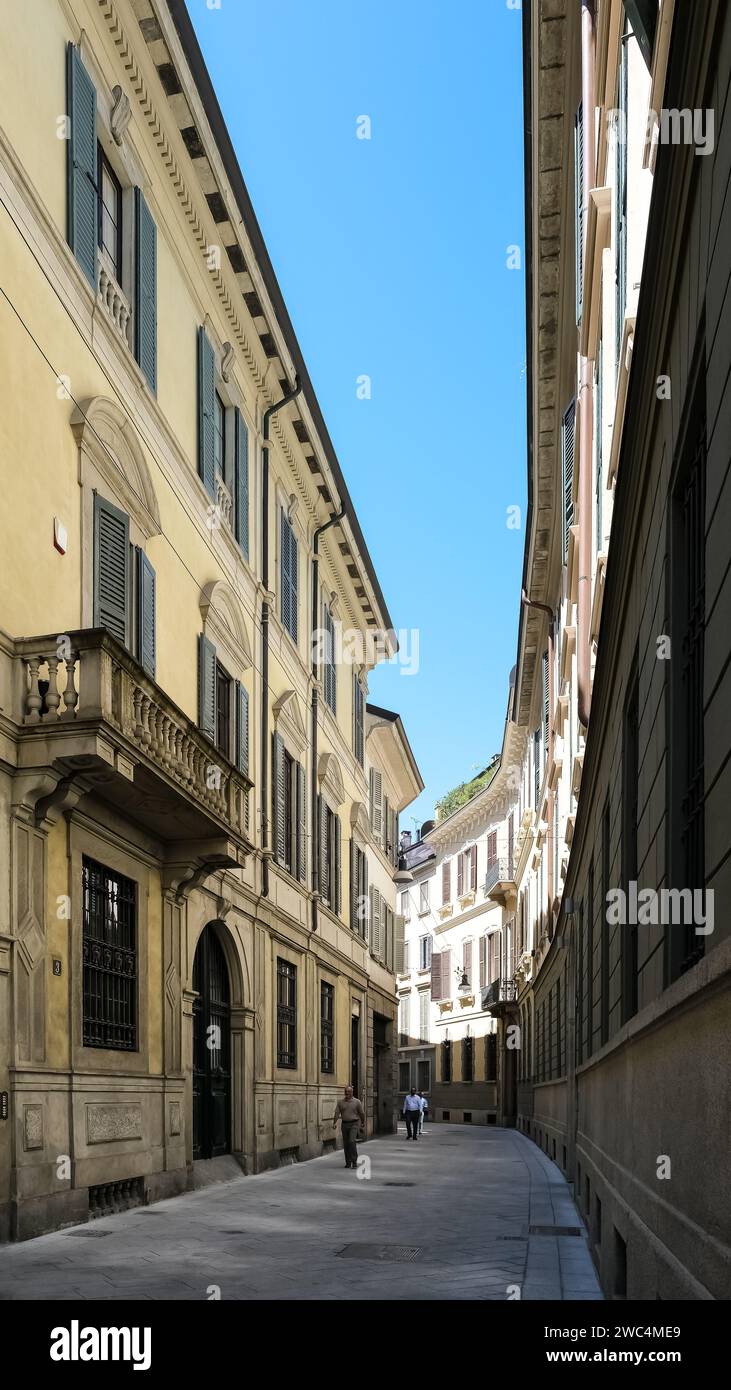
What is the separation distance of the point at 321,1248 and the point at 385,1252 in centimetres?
63

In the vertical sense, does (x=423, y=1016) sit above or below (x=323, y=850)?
below

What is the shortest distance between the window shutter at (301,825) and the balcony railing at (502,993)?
71.3ft

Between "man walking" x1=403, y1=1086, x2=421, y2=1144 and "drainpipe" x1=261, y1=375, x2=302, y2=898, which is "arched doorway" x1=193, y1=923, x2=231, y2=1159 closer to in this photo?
"drainpipe" x1=261, y1=375, x2=302, y2=898

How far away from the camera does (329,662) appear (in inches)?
1227

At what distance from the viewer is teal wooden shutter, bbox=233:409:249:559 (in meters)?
21.8

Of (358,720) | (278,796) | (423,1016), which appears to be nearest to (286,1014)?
(278,796)

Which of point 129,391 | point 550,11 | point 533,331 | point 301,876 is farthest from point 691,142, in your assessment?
point 301,876

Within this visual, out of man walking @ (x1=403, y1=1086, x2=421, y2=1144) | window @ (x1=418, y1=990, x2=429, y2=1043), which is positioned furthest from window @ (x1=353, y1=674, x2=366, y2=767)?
window @ (x1=418, y1=990, x2=429, y2=1043)

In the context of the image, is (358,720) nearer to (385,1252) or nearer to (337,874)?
(337,874)

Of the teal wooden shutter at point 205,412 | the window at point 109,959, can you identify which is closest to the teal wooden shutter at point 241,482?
the teal wooden shutter at point 205,412

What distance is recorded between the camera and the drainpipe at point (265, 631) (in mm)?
22953

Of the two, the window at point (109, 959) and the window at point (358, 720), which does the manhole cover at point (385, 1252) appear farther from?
the window at point (358, 720)
